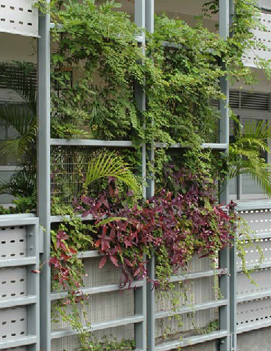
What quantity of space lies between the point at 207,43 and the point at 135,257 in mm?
2367

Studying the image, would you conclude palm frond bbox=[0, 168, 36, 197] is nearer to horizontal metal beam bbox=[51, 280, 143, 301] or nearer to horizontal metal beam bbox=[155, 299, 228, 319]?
horizontal metal beam bbox=[51, 280, 143, 301]

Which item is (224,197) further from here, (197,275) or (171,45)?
(171,45)

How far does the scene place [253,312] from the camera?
773cm

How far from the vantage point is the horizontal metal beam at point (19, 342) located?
213 inches

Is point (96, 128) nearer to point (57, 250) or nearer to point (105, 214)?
point (105, 214)

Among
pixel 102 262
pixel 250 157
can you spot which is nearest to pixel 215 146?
pixel 250 157


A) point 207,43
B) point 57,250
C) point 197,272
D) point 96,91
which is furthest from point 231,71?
point 57,250

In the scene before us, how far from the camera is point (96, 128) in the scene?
621cm

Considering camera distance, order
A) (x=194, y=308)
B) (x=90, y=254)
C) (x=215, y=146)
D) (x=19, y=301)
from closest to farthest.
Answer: (x=19, y=301) < (x=90, y=254) < (x=194, y=308) < (x=215, y=146)

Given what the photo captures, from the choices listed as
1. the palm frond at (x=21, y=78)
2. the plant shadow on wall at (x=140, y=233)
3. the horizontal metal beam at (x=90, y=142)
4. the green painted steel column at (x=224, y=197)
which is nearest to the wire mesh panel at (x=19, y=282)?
the plant shadow on wall at (x=140, y=233)

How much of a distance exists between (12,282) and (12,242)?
32 centimetres

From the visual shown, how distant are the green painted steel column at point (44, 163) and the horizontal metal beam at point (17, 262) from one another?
0.14 metres

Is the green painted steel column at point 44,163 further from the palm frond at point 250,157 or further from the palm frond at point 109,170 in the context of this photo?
the palm frond at point 250,157

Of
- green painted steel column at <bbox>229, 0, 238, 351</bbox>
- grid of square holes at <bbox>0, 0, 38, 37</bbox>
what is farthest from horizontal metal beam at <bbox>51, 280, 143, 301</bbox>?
grid of square holes at <bbox>0, 0, 38, 37</bbox>
